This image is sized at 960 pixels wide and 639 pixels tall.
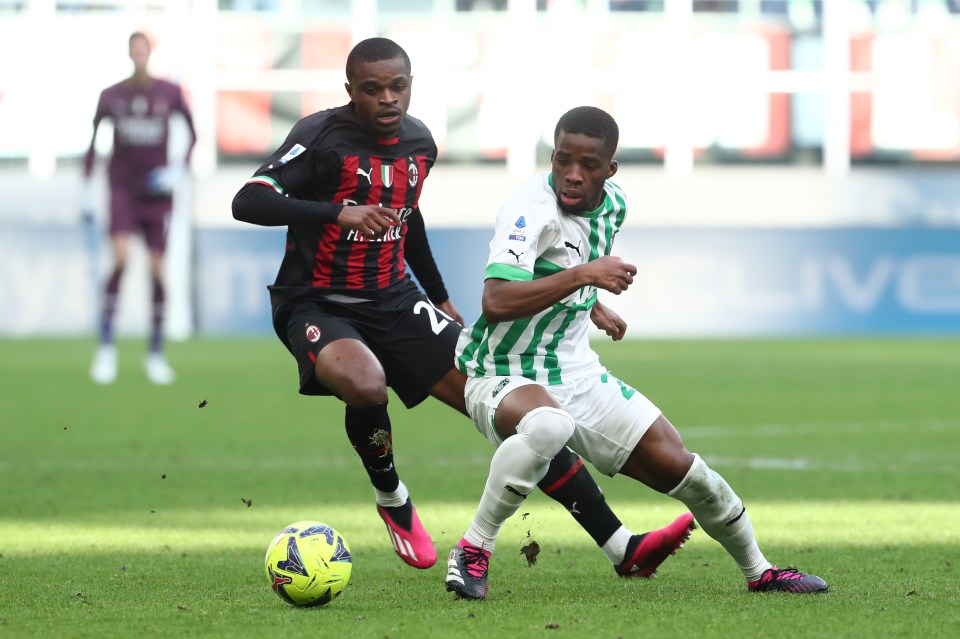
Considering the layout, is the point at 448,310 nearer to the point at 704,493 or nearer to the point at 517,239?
the point at 517,239

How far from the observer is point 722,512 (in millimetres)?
4910

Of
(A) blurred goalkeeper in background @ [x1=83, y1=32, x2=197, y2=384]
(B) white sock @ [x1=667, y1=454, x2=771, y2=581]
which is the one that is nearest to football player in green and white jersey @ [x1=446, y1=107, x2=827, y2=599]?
(B) white sock @ [x1=667, y1=454, x2=771, y2=581]

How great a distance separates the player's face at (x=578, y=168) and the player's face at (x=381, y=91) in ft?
3.11

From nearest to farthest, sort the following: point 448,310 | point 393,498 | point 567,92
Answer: point 393,498, point 448,310, point 567,92

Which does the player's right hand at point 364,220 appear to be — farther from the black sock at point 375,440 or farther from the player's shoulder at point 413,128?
the player's shoulder at point 413,128

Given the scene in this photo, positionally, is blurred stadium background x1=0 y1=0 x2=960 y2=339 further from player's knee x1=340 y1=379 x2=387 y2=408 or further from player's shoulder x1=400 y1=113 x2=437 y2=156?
player's knee x1=340 y1=379 x2=387 y2=408

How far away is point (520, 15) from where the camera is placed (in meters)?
27.5

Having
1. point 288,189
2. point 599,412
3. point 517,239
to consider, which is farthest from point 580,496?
point 288,189

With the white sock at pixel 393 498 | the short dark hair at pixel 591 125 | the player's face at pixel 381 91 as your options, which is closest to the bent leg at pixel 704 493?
the short dark hair at pixel 591 125

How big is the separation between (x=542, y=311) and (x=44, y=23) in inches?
935

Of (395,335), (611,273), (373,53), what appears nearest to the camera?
(611,273)

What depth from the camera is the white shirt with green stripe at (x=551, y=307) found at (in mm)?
4914

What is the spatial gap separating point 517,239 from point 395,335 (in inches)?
48.8

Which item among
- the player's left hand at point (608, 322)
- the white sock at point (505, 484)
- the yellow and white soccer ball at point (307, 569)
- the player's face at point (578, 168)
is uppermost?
the player's face at point (578, 168)
